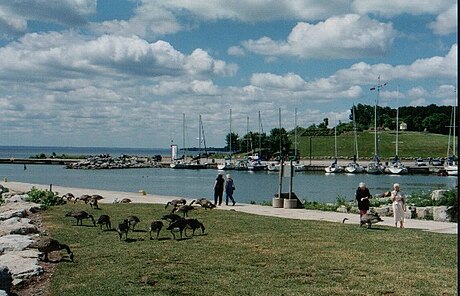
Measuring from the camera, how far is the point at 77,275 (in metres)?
10.8

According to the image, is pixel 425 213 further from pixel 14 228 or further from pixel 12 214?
pixel 14 228

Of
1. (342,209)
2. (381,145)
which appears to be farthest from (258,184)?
(381,145)

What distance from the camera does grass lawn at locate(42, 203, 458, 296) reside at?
32.0ft

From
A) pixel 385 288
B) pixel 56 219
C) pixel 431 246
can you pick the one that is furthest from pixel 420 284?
pixel 56 219

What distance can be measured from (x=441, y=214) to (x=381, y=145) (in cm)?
12670

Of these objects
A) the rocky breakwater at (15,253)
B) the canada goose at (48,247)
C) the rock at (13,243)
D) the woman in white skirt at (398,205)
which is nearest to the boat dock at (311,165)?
the woman in white skirt at (398,205)

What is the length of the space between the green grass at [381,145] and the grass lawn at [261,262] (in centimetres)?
12104

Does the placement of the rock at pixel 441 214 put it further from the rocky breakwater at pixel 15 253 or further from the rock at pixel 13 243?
the rock at pixel 13 243

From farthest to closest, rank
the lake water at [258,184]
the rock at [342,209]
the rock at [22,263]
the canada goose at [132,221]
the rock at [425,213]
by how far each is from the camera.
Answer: the lake water at [258,184], the rock at [342,209], the rock at [425,213], the canada goose at [132,221], the rock at [22,263]

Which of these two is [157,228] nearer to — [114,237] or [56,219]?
[114,237]

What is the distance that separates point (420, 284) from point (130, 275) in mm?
4648

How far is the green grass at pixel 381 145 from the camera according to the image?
136000 mm

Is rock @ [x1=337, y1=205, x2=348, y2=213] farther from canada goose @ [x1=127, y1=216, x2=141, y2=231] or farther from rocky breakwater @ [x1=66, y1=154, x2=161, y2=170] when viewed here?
rocky breakwater @ [x1=66, y1=154, x2=161, y2=170]

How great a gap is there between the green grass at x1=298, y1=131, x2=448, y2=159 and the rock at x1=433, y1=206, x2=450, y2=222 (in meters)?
113
